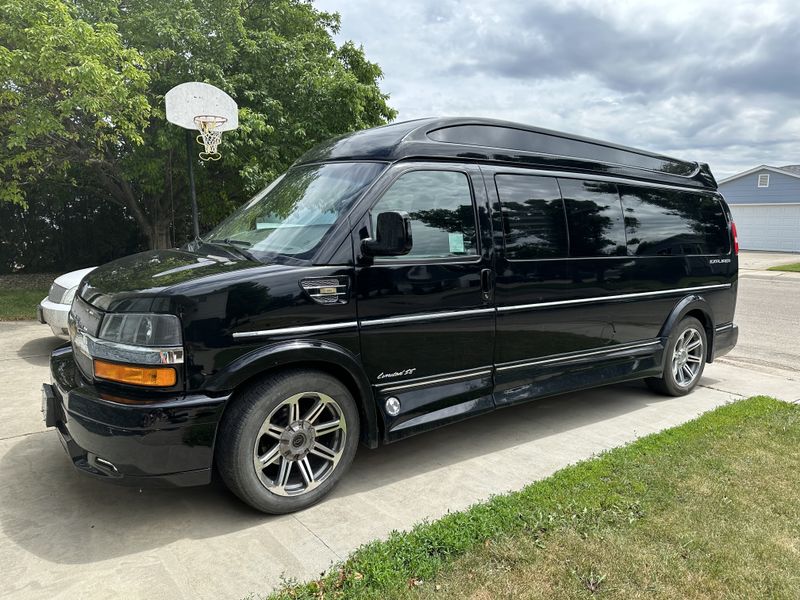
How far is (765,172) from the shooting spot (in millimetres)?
30781

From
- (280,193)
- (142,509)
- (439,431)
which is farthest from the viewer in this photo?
(439,431)

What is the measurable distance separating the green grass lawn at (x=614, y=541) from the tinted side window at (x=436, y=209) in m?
1.61

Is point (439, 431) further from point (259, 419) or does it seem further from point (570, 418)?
point (259, 419)

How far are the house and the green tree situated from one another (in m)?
26.4

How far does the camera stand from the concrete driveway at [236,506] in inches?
105

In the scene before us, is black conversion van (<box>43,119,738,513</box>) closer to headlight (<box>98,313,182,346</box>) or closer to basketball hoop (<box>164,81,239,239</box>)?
headlight (<box>98,313,182,346</box>)

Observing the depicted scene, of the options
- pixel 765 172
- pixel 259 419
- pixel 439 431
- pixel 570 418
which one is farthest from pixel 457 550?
pixel 765 172

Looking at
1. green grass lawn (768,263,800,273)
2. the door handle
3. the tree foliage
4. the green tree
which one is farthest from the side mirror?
green grass lawn (768,263,800,273)

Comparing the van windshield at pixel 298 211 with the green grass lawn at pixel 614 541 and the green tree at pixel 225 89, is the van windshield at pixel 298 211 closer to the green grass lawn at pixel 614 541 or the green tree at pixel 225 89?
the green grass lawn at pixel 614 541

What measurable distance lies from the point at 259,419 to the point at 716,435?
3.50m

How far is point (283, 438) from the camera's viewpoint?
3.18 metres

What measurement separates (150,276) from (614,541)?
9.41 ft

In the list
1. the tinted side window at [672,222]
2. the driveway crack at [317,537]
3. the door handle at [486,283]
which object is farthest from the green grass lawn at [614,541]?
the tinted side window at [672,222]

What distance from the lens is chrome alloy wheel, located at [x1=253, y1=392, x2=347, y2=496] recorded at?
3154 millimetres
